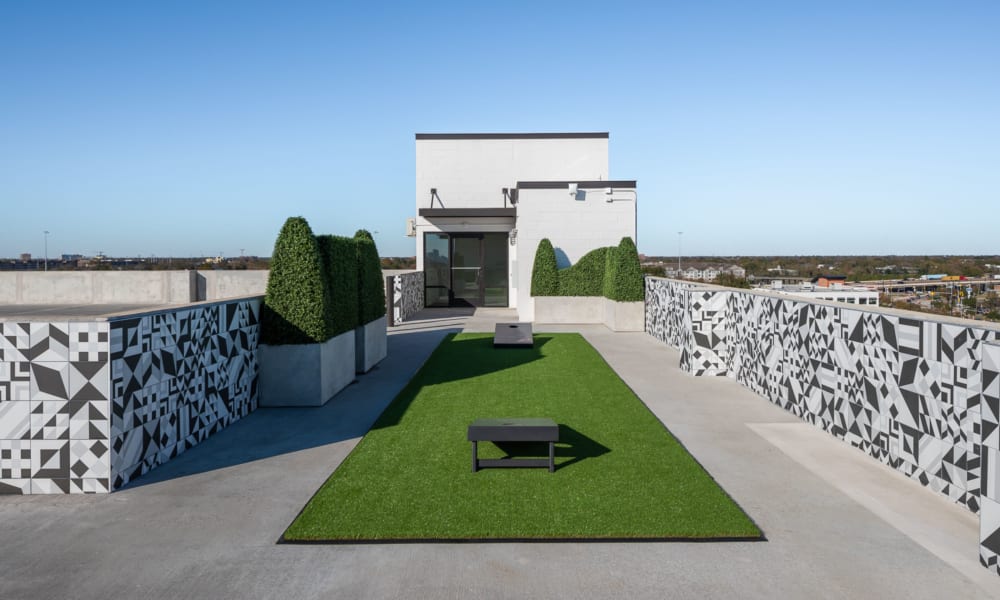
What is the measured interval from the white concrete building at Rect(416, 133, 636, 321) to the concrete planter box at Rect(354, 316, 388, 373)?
962 centimetres

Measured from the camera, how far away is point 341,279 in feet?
33.0

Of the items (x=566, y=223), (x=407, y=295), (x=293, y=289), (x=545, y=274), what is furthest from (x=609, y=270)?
(x=293, y=289)

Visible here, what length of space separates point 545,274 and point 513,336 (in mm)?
5735

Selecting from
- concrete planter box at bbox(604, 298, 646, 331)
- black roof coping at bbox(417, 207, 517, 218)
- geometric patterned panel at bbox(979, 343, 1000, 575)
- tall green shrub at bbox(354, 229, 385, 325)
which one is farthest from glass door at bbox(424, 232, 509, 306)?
geometric patterned panel at bbox(979, 343, 1000, 575)

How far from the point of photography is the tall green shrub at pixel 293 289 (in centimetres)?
884

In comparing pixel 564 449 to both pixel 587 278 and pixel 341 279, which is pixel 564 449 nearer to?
pixel 341 279

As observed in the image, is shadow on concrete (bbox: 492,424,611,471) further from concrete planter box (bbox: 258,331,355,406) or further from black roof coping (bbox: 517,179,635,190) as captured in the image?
black roof coping (bbox: 517,179,635,190)

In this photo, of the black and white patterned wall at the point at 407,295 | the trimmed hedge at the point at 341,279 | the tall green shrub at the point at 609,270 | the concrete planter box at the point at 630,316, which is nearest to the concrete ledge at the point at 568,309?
the tall green shrub at the point at 609,270

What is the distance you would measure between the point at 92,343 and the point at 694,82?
55.2ft

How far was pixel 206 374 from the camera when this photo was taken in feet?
23.9

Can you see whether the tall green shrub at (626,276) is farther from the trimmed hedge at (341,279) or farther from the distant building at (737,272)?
the trimmed hedge at (341,279)

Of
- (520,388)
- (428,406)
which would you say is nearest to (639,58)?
(520,388)

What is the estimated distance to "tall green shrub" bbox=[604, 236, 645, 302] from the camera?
1806cm

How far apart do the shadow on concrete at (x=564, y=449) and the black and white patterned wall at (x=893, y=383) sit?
9.53 feet
